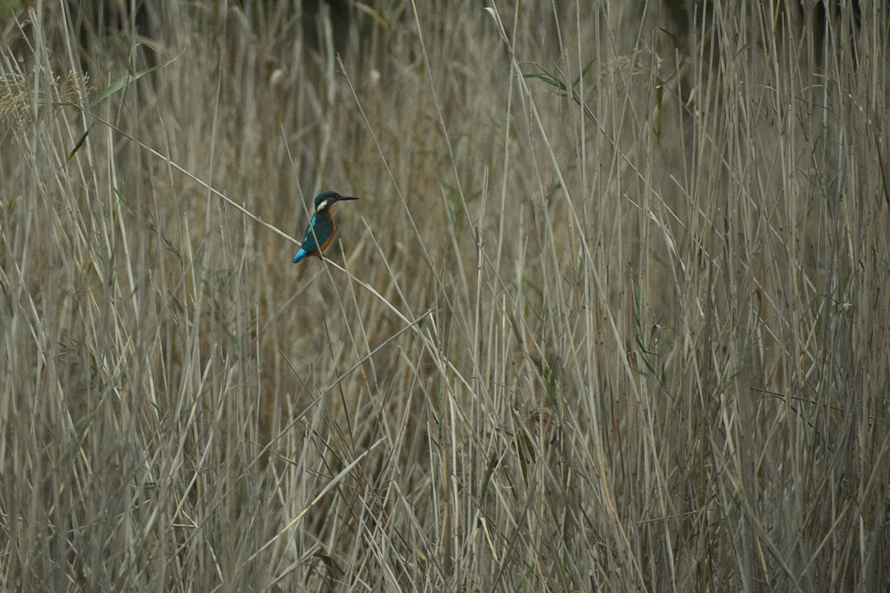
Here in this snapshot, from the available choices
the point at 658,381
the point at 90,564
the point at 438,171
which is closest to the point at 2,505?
the point at 90,564

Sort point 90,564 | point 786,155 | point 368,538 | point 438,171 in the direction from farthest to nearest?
point 438,171, point 368,538, point 786,155, point 90,564

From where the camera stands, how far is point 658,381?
95 centimetres

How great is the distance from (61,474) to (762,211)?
93 cm

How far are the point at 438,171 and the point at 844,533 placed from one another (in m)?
1.32

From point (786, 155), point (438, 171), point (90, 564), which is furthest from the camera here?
point (438, 171)

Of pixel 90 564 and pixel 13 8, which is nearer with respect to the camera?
pixel 90 564

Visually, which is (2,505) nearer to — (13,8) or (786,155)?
(13,8)

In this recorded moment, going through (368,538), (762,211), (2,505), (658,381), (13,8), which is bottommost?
(368,538)

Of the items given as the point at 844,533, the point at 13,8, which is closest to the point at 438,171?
the point at 13,8

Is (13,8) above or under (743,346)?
above

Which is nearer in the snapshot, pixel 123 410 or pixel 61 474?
pixel 123 410

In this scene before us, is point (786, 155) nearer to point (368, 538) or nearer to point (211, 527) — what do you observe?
point (368, 538)

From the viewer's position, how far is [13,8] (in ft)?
3.75

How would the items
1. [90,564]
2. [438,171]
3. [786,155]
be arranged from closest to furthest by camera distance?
[90,564] → [786,155] → [438,171]
